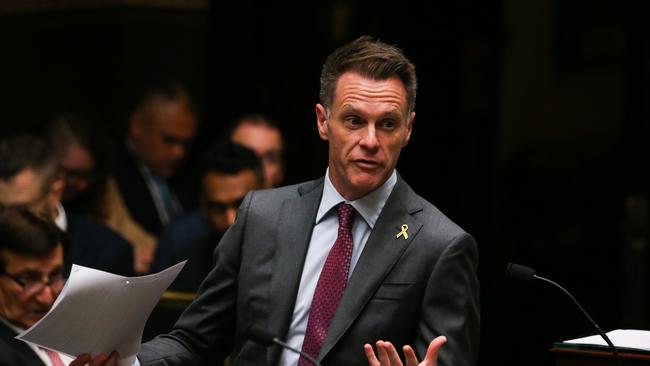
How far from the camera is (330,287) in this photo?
3.67 m

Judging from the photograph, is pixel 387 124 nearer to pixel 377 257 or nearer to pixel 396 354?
pixel 377 257

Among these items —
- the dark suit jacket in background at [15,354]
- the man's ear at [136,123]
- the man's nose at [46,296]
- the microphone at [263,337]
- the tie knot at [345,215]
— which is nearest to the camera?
the microphone at [263,337]

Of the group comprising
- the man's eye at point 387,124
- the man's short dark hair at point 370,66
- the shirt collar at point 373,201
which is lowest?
the shirt collar at point 373,201

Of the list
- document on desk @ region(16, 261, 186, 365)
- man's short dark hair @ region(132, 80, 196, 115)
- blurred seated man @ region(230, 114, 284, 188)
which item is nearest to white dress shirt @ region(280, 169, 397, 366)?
document on desk @ region(16, 261, 186, 365)

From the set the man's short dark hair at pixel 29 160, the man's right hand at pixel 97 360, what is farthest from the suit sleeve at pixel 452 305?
the man's short dark hair at pixel 29 160

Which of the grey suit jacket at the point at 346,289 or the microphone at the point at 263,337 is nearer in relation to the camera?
the microphone at the point at 263,337

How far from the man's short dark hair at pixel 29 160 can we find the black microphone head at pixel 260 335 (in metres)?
2.86

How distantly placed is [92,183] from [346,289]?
3.51 m

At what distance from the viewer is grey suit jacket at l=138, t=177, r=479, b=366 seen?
356 cm

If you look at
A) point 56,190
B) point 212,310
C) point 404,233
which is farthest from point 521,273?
point 56,190

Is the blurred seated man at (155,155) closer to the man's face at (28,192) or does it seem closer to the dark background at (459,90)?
the dark background at (459,90)

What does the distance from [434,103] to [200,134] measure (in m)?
1.35

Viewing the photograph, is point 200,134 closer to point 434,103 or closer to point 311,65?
point 311,65

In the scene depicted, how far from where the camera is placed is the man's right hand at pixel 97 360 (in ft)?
11.6
